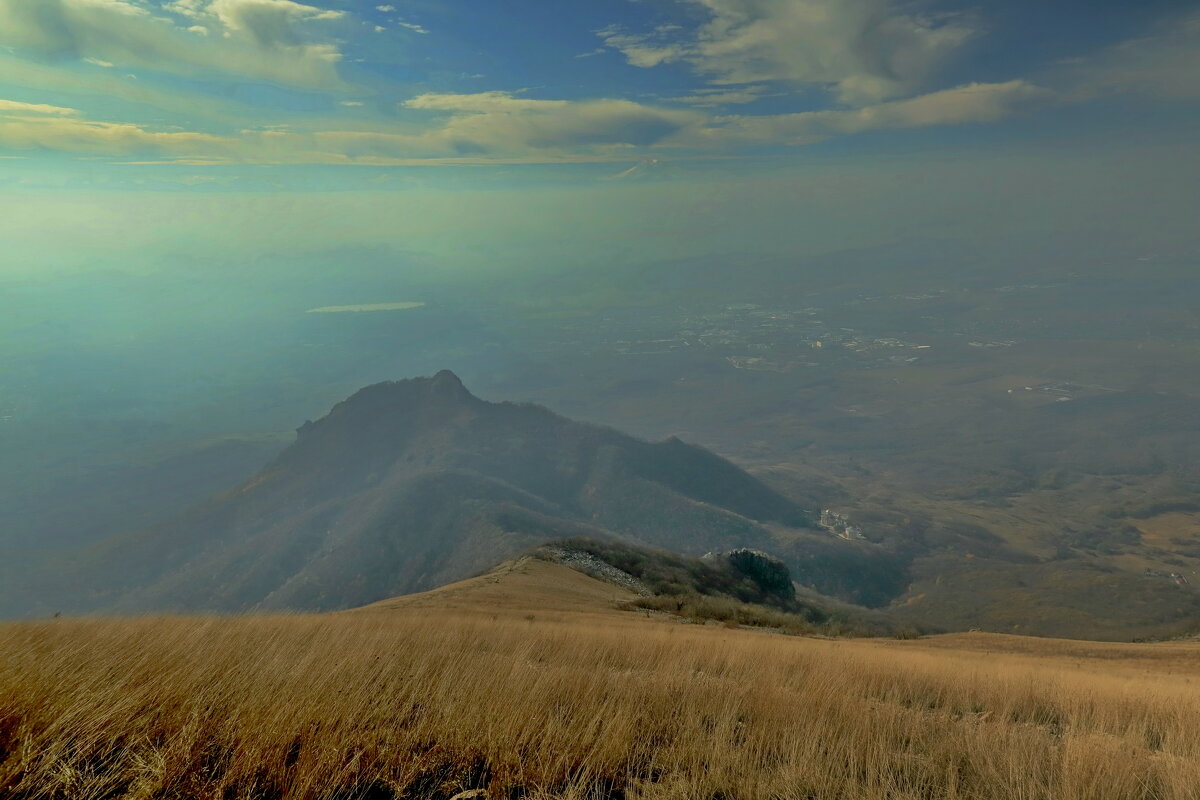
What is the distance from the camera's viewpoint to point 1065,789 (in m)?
4.24

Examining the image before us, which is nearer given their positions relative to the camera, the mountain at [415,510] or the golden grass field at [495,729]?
the golden grass field at [495,729]

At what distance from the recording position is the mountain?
316 ft

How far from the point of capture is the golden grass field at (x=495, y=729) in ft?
13.5

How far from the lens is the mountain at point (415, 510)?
96.4m

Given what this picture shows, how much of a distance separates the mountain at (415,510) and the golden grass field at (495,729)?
75.3 metres

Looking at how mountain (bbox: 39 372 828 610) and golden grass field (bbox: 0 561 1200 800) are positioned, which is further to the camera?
mountain (bbox: 39 372 828 610)

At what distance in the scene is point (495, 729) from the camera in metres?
4.82

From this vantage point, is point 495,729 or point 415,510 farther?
point 415,510

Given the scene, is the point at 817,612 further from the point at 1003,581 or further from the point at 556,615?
the point at 1003,581

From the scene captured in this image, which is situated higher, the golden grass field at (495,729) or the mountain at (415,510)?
the golden grass field at (495,729)

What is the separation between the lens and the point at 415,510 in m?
109

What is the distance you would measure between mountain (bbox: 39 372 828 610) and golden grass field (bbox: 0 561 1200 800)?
2966 inches

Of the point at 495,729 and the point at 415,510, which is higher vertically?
the point at 495,729

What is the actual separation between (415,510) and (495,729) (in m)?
111
